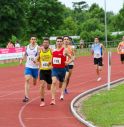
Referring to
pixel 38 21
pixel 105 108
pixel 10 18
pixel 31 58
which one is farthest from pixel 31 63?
pixel 38 21

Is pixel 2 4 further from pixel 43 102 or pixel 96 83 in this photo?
pixel 43 102

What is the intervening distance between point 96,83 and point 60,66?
6122mm

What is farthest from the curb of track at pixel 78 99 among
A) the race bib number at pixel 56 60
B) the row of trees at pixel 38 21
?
the row of trees at pixel 38 21

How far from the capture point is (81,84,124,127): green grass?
11923mm

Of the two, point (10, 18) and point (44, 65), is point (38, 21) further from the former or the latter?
point (44, 65)

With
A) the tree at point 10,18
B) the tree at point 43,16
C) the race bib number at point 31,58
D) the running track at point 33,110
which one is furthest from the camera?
the tree at point 43,16

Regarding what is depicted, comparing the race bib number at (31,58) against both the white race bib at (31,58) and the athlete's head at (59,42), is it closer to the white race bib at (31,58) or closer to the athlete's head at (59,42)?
the white race bib at (31,58)

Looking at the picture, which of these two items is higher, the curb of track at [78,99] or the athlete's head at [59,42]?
the athlete's head at [59,42]

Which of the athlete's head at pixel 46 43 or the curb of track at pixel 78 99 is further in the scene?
the athlete's head at pixel 46 43

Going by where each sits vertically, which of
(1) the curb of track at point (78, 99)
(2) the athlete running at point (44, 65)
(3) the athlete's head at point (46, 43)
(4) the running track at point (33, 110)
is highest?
(3) the athlete's head at point (46, 43)

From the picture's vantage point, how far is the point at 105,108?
1397cm

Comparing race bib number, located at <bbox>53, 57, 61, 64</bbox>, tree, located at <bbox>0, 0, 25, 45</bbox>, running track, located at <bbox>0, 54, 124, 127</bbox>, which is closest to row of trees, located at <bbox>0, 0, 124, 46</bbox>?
tree, located at <bbox>0, 0, 25, 45</bbox>

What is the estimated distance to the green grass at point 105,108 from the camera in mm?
11923

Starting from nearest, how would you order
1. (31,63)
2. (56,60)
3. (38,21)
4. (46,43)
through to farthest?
(46,43) → (56,60) → (31,63) → (38,21)
